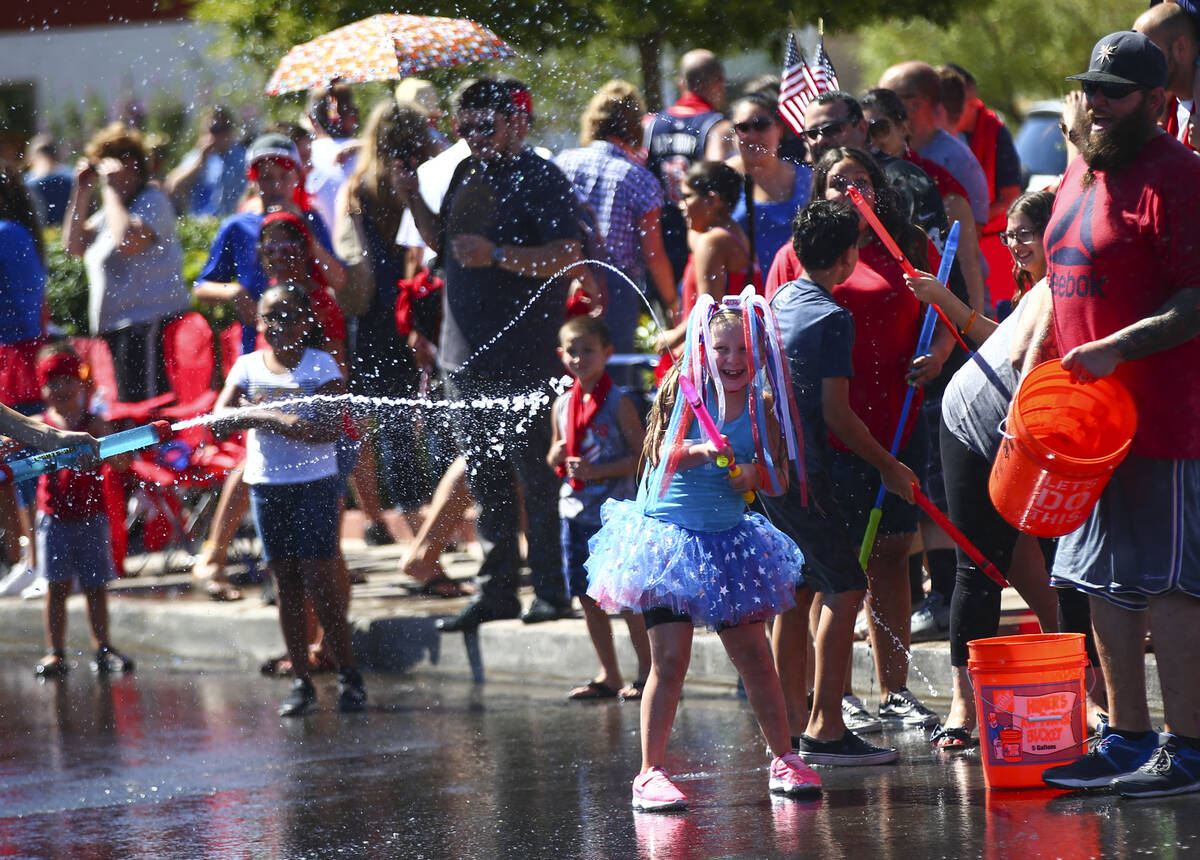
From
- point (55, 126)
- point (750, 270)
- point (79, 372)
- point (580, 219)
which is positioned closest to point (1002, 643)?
point (750, 270)

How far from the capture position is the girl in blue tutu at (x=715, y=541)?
5.19 meters

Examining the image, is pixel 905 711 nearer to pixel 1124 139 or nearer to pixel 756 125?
pixel 1124 139

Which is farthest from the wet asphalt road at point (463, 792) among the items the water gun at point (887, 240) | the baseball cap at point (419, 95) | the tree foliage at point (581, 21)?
the tree foliage at point (581, 21)

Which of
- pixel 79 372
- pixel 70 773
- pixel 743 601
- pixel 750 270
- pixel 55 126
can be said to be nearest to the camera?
pixel 743 601

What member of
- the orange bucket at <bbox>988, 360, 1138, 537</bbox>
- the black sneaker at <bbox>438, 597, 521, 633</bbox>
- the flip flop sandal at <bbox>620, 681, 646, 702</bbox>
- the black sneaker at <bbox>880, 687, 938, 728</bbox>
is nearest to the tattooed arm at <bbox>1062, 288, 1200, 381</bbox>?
the orange bucket at <bbox>988, 360, 1138, 537</bbox>

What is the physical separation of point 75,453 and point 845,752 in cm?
268

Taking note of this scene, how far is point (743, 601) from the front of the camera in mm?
5191

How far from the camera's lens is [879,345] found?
5895mm

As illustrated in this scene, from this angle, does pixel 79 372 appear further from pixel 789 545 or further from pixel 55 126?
pixel 55 126

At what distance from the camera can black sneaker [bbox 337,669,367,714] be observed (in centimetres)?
747

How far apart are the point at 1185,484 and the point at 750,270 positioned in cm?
273

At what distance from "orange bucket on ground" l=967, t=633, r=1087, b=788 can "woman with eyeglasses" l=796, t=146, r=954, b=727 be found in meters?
0.92

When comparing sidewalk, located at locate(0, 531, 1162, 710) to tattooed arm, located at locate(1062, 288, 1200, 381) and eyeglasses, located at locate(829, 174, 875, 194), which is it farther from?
eyeglasses, located at locate(829, 174, 875, 194)

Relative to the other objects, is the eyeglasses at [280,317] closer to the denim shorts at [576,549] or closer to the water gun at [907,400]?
the denim shorts at [576,549]
